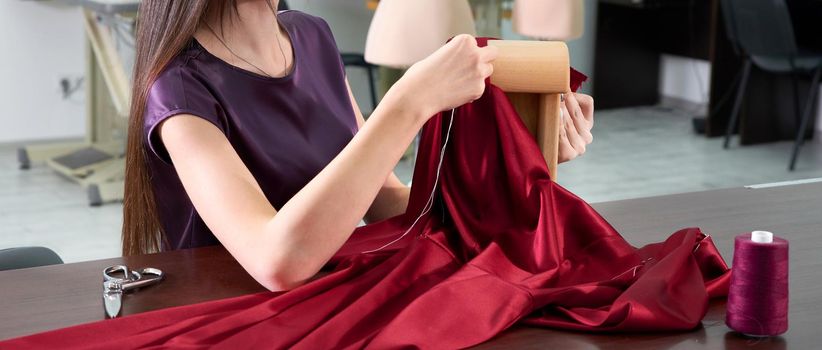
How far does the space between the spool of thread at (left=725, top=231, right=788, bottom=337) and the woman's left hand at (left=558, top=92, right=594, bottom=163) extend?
40 cm

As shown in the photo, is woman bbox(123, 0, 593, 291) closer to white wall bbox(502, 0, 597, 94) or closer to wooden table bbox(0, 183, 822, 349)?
wooden table bbox(0, 183, 822, 349)

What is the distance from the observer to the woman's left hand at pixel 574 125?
5.00 feet

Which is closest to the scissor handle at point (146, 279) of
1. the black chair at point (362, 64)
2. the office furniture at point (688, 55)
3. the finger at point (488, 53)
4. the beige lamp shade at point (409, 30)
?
the finger at point (488, 53)

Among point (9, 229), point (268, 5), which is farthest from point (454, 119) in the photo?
point (9, 229)

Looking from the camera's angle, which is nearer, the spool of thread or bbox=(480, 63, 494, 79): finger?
the spool of thread

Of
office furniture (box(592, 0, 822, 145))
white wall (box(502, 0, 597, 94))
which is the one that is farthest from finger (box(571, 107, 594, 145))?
white wall (box(502, 0, 597, 94))

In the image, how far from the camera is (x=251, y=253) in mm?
1279

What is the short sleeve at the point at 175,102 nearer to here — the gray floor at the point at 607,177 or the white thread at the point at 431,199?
the white thread at the point at 431,199

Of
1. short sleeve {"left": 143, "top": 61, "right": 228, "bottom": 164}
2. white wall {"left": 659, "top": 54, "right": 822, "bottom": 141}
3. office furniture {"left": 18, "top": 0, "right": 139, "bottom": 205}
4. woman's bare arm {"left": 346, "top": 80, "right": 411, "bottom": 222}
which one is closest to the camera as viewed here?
short sleeve {"left": 143, "top": 61, "right": 228, "bottom": 164}

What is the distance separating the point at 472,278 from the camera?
1287 millimetres

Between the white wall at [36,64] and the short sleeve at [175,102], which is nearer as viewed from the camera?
the short sleeve at [175,102]

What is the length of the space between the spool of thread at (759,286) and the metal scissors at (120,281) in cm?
70

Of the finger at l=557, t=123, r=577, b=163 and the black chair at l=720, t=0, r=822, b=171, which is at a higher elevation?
the finger at l=557, t=123, r=577, b=163

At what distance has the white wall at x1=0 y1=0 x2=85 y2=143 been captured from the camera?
5.44 metres
